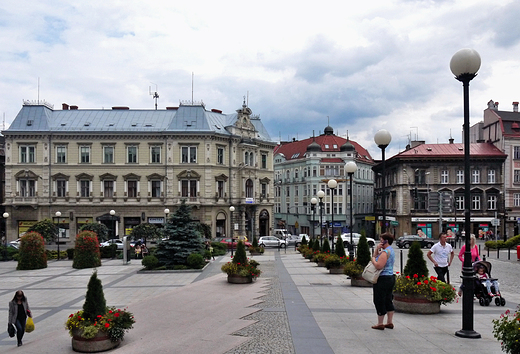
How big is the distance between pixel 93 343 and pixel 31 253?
861 inches

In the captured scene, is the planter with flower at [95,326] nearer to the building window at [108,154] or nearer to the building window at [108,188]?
the building window at [108,188]

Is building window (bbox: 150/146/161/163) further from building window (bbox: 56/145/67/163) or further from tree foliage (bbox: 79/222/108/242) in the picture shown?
tree foliage (bbox: 79/222/108/242)

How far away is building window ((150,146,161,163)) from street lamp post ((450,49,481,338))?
45814mm

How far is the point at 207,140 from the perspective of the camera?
5297 centimetres

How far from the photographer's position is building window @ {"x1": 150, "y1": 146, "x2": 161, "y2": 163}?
5278 centimetres

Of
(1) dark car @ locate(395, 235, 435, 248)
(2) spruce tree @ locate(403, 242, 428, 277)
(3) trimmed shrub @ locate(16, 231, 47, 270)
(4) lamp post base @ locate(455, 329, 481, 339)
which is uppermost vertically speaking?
(2) spruce tree @ locate(403, 242, 428, 277)

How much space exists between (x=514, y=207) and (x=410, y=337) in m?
58.7

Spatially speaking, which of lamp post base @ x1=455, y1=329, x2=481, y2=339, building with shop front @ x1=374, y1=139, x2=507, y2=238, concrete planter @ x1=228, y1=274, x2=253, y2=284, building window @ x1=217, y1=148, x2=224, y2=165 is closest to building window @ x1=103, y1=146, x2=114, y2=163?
building window @ x1=217, y1=148, x2=224, y2=165

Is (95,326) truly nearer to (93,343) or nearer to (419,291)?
(93,343)

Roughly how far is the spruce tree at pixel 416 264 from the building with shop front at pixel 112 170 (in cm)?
4173

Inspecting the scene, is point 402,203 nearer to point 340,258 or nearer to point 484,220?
point 484,220

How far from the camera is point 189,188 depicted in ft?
173

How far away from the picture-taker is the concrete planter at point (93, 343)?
931 centimetres

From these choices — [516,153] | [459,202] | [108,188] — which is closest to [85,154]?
[108,188]
